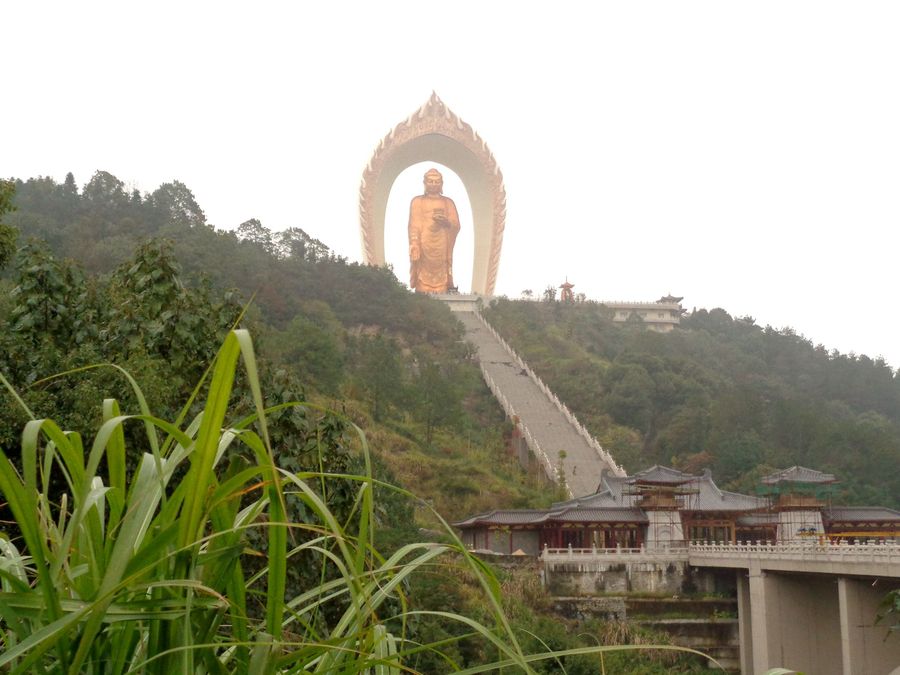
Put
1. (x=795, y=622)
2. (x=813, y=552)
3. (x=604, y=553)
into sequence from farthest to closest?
(x=604, y=553), (x=795, y=622), (x=813, y=552)

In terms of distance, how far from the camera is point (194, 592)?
1.93m

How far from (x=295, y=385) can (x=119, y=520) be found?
654 cm

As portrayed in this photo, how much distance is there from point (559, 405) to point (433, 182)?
14.2 metres

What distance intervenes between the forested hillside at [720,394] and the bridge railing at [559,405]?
2.24ft

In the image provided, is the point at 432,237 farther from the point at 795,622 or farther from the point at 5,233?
the point at 5,233

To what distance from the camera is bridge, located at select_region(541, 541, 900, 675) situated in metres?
14.3

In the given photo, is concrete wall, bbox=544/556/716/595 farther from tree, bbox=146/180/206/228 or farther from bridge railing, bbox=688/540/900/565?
tree, bbox=146/180/206/228

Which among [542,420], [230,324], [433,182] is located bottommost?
[230,324]

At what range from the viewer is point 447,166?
43.3 metres

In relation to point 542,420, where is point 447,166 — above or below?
above

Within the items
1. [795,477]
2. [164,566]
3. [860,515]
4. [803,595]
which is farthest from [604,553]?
[164,566]

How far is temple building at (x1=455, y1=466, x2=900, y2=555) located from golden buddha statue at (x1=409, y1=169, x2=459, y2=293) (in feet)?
70.7

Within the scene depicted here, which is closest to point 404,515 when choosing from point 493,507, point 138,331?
point 493,507

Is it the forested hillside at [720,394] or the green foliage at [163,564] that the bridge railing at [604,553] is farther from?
the green foliage at [163,564]
